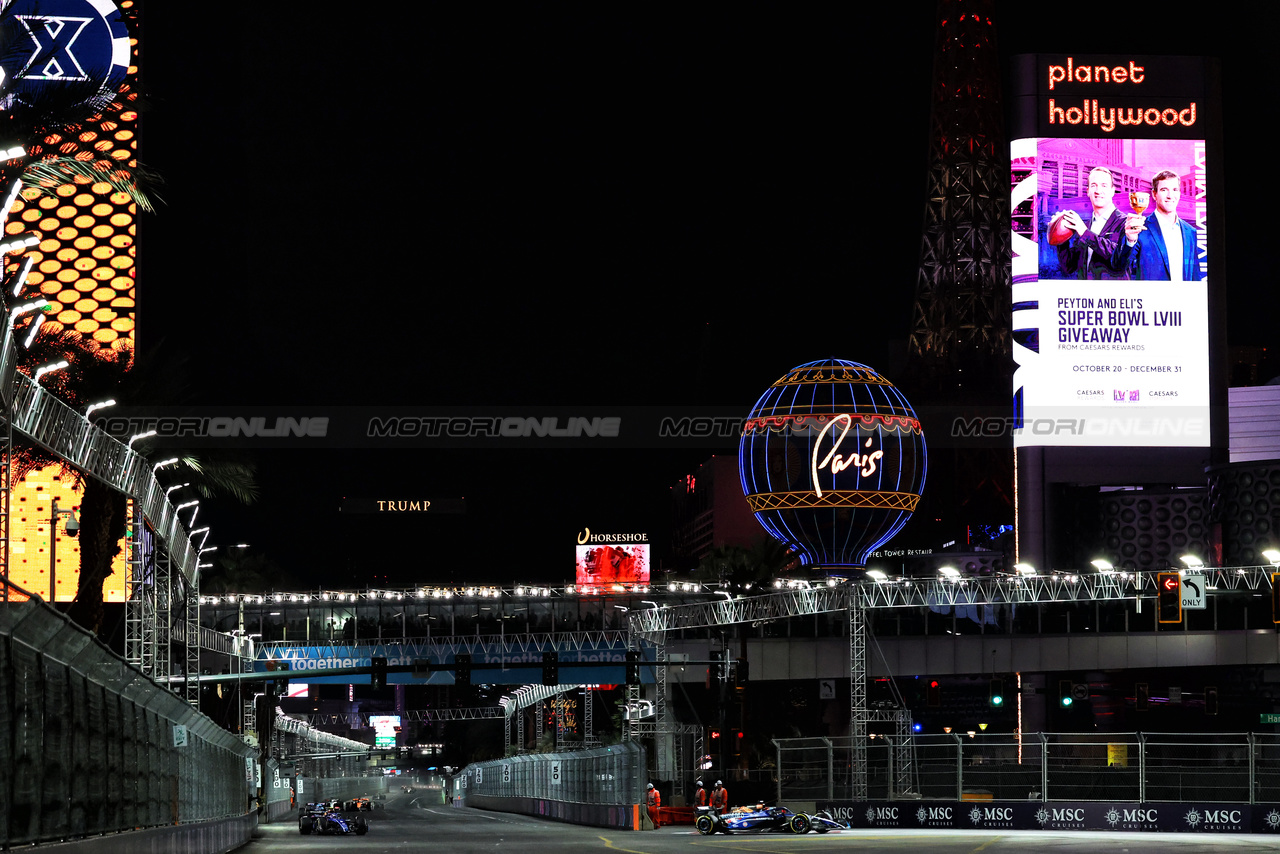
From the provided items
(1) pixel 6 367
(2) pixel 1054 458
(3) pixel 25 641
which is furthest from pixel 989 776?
(2) pixel 1054 458

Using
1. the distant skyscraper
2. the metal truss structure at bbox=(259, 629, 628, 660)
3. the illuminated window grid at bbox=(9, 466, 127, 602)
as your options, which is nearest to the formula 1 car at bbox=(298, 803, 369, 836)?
the metal truss structure at bbox=(259, 629, 628, 660)

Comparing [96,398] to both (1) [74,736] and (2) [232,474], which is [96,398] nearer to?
(2) [232,474]

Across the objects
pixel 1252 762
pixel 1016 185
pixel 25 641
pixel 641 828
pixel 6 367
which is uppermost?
pixel 1016 185

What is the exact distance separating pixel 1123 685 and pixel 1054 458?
16.3 m

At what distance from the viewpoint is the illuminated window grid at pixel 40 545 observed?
114750mm

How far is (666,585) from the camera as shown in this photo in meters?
111

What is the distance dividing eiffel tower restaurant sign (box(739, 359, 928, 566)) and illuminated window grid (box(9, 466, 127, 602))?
45382 mm

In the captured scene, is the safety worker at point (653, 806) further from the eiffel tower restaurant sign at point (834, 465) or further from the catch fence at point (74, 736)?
the eiffel tower restaurant sign at point (834, 465)

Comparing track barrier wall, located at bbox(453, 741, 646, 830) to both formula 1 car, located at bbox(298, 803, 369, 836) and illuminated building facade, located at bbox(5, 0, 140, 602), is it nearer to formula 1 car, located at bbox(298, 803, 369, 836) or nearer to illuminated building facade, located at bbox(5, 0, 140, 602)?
formula 1 car, located at bbox(298, 803, 369, 836)

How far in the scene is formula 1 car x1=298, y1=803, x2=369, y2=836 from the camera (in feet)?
191

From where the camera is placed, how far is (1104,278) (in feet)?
373

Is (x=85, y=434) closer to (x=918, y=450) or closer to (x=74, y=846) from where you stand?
(x=74, y=846)

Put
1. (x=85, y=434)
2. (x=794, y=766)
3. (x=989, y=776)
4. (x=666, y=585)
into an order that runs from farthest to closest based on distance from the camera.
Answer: (x=666, y=585) → (x=794, y=766) → (x=989, y=776) → (x=85, y=434)

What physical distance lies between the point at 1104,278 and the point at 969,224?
23596 mm
